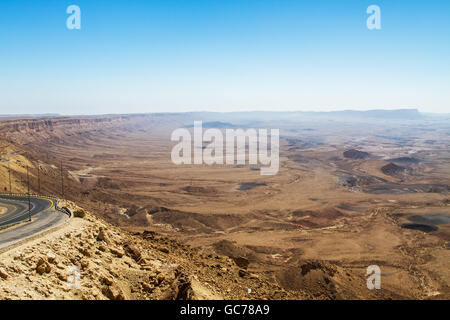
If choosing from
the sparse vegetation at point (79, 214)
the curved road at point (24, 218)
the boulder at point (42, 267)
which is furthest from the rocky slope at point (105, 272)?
the curved road at point (24, 218)

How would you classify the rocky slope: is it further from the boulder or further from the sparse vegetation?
the sparse vegetation

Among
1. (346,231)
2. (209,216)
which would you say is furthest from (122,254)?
(346,231)

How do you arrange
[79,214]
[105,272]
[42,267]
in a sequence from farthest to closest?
[79,214] < [105,272] < [42,267]

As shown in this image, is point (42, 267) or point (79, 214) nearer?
point (42, 267)

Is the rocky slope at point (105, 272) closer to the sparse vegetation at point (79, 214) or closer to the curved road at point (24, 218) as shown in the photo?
the sparse vegetation at point (79, 214)

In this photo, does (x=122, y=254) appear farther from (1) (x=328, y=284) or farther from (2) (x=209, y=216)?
(2) (x=209, y=216)

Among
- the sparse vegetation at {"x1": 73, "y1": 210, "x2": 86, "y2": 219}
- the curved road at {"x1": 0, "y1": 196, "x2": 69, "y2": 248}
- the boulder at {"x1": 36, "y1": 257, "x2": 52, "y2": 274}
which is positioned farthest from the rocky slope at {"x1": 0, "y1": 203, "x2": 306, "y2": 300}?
the curved road at {"x1": 0, "y1": 196, "x2": 69, "y2": 248}

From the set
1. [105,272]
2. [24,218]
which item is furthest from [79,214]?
[105,272]

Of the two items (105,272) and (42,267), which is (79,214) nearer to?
(105,272)
